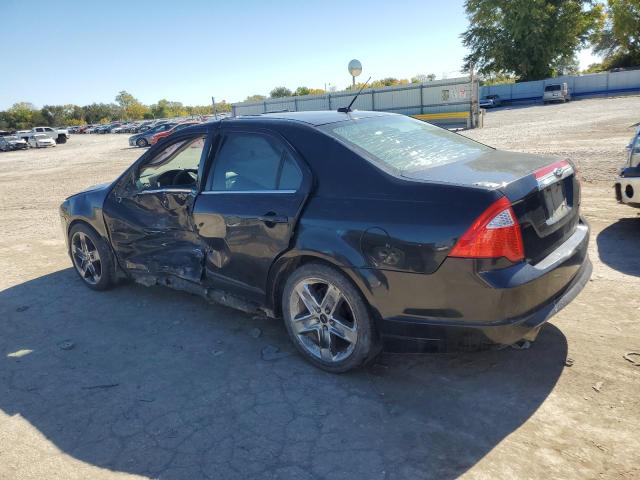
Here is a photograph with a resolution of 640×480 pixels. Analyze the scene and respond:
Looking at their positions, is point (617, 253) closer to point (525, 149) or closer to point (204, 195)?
point (204, 195)

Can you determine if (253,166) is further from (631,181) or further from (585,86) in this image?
(585,86)

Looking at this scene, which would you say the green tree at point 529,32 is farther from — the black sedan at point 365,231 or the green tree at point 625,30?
the black sedan at point 365,231

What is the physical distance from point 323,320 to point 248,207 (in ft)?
3.26

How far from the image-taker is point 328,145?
3.29 m

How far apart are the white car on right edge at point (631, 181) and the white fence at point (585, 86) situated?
49.4m

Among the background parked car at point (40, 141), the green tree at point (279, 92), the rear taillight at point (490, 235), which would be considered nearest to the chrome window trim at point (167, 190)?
the rear taillight at point (490, 235)

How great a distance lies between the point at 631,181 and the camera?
17.4ft

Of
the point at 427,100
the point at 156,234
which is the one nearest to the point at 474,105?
the point at 427,100

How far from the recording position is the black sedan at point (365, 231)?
268 centimetres

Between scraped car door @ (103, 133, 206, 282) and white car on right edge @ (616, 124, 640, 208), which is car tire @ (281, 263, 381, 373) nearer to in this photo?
scraped car door @ (103, 133, 206, 282)

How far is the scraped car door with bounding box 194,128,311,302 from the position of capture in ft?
11.1

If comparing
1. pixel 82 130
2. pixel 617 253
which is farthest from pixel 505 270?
pixel 82 130

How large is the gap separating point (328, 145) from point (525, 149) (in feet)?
39.7

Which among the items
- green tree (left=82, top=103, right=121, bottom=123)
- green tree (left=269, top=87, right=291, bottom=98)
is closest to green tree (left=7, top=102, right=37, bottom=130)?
green tree (left=82, top=103, right=121, bottom=123)
